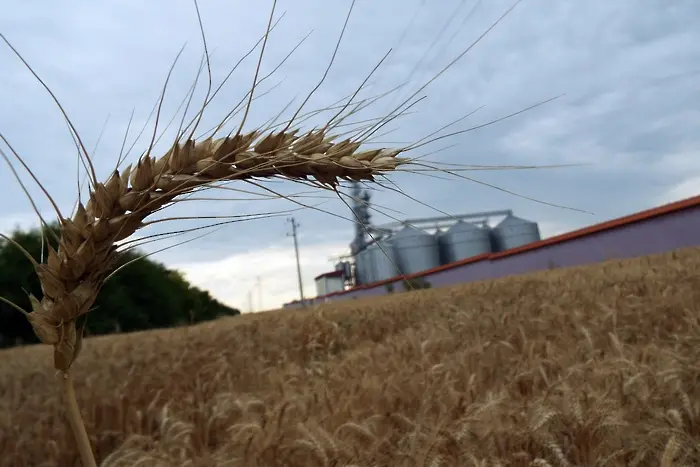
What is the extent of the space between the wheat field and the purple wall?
6.04m

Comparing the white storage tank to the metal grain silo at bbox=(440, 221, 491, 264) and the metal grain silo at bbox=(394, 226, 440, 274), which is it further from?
the metal grain silo at bbox=(440, 221, 491, 264)

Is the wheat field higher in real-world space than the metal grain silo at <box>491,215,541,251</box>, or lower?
lower

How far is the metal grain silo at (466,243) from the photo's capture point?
84.9ft

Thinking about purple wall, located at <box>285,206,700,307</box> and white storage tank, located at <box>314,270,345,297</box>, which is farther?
white storage tank, located at <box>314,270,345,297</box>

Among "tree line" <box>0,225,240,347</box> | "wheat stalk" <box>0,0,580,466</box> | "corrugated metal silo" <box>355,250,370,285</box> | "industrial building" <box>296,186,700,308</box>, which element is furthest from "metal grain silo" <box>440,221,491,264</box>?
"wheat stalk" <box>0,0,580,466</box>

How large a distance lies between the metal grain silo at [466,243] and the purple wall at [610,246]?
7986 millimetres

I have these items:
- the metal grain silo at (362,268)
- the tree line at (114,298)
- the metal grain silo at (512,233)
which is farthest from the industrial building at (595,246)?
the metal grain silo at (362,268)

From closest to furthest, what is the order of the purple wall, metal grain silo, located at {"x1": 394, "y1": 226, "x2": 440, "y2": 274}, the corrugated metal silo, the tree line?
1. the purple wall
2. the tree line
3. metal grain silo, located at {"x1": 394, "y1": 226, "x2": 440, "y2": 274}
4. the corrugated metal silo

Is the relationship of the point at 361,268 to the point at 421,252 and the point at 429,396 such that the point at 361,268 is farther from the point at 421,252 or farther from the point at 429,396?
the point at 429,396

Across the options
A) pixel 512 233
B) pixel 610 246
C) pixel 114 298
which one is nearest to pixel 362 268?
pixel 512 233

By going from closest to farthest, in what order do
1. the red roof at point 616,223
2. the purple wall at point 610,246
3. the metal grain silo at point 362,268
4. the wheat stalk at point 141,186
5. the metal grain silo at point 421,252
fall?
the wheat stalk at point 141,186 < the red roof at point 616,223 < the purple wall at point 610,246 < the metal grain silo at point 421,252 < the metal grain silo at point 362,268

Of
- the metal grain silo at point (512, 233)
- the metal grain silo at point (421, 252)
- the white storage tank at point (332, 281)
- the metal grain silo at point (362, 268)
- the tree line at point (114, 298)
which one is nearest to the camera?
the tree line at point (114, 298)

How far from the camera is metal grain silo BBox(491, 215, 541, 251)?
84.1 feet

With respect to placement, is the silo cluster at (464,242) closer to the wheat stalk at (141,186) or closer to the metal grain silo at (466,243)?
the metal grain silo at (466,243)
